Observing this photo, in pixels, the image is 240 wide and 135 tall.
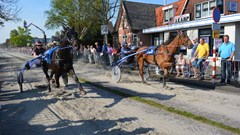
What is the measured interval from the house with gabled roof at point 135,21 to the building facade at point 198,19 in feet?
5.59

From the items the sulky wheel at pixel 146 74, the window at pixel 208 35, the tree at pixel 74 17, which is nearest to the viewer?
the sulky wheel at pixel 146 74

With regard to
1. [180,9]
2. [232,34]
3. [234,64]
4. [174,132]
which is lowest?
[174,132]

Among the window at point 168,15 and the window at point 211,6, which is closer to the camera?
the window at point 211,6

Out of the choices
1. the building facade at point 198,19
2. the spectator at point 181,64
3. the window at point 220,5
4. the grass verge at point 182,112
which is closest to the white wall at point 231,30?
the building facade at point 198,19

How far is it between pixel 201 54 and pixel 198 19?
12441mm

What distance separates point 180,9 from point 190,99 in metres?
21.2

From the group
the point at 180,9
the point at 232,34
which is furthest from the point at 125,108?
the point at 180,9

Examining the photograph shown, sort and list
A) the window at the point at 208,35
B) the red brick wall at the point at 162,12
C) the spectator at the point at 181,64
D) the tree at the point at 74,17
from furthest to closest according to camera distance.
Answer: the tree at the point at 74,17 < the red brick wall at the point at 162,12 < the window at the point at 208,35 < the spectator at the point at 181,64

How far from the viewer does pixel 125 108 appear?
7.46m

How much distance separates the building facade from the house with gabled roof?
5.59 feet

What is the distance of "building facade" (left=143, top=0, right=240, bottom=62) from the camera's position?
19.2m

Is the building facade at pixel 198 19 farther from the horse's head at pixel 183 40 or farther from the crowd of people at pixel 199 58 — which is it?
the horse's head at pixel 183 40

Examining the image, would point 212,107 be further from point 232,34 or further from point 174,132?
point 232,34

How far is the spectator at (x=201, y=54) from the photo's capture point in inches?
467
